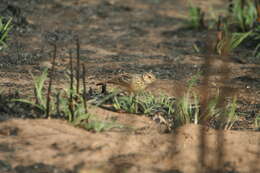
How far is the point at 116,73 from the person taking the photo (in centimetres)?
579

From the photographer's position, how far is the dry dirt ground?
3.29 metres

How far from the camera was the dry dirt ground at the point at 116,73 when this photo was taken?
3.29 m

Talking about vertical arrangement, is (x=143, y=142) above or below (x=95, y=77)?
below

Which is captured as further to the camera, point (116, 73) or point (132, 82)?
point (116, 73)

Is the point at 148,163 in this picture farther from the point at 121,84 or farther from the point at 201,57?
the point at 201,57

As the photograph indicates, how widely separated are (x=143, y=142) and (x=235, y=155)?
64 centimetres

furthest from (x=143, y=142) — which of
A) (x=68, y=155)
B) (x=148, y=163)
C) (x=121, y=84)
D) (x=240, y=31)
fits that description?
(x=240, y=31)

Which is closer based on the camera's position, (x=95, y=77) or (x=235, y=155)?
(x=235, y=155)

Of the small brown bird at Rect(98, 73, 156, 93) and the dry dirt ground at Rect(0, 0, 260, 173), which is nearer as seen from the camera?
A: the dry dirt ground at Rect(0, 0, 260, 173)

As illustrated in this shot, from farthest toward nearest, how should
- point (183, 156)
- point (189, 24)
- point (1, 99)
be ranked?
1. point (189, 24)
2. point (1, 99)
3. point (183, 156)

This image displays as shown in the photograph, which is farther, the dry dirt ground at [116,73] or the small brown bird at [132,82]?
the small brown bird at [132,82]

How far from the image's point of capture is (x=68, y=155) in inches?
130

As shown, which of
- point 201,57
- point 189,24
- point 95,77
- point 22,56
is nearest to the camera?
point 95,77

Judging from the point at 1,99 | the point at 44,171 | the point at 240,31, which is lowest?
the point at 44,171
